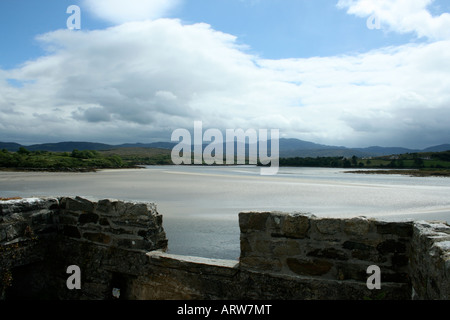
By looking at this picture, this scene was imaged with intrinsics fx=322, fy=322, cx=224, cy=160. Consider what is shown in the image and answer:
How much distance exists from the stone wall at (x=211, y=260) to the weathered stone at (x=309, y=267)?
1 centimetres

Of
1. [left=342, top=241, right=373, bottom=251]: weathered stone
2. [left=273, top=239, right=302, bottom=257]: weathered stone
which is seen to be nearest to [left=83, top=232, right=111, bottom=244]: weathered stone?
[left=273, top=239, right=302, bottom=257]: weathered stone

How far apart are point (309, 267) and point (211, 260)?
1201 millimetres

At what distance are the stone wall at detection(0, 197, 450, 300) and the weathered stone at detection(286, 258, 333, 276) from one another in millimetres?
10

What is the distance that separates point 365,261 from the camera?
3352mm

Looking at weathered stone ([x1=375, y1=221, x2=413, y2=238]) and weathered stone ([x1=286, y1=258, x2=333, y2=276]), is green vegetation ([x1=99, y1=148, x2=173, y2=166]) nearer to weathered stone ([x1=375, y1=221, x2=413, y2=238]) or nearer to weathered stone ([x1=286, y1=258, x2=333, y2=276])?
weathered stone ([x1=286, y1=258, x2=333, y2=276])

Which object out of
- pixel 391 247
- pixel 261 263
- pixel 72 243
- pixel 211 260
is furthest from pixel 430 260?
pixel 72 243

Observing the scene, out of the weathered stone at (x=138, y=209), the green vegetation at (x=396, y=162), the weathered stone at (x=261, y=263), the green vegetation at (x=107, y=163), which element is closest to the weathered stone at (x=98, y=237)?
the weathered stone at (x=138, y=209)

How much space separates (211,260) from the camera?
402 centimetres

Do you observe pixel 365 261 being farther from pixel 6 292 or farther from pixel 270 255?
pixel 6 292

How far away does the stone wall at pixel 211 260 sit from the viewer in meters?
3.28

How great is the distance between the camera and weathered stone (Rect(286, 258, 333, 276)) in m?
3.47

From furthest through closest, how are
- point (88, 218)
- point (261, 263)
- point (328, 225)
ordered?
point (88, 218) < point (261, 263) < point (328, 225)

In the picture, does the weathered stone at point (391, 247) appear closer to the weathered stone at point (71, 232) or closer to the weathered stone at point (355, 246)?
the weathered stone at point (355, 246)

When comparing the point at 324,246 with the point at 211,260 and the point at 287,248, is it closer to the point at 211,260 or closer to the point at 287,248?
the point at 287,248
